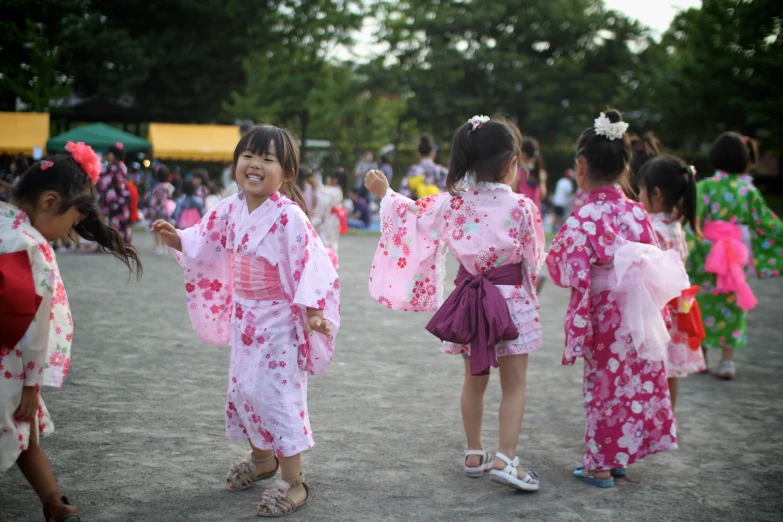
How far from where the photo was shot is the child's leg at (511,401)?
3.68m

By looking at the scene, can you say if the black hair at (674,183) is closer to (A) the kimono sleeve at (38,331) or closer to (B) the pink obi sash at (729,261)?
(B) the pink obi sash at (729,261)

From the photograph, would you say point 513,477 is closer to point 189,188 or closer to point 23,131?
point 189,188

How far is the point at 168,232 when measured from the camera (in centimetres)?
349

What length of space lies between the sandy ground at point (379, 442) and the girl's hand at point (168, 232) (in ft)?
3.31

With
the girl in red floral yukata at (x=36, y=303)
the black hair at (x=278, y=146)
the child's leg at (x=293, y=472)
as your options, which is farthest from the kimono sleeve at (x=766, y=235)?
the girl in red floral yukata at (x=36, y=303)

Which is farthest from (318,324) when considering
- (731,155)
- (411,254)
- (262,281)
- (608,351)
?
(731,155)

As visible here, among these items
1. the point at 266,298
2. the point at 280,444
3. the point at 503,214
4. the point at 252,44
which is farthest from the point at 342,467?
the point at 252,44

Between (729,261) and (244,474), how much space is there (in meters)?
4.02

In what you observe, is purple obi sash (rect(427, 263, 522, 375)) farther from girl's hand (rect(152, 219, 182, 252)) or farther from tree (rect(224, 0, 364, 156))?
tree (rect(224, 0, 364, 156))

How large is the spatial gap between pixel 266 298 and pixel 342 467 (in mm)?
938

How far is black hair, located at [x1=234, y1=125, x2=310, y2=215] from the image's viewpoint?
3.45 metres

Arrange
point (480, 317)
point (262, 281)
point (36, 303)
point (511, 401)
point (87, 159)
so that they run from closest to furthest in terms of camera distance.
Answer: point (36, 303) → point (87, 159) → point (262, 281) → point (480, 317) → point (511, 401)

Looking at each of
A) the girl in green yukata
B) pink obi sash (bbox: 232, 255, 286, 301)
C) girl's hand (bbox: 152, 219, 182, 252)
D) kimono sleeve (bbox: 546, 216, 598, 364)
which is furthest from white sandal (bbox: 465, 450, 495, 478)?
the girl in green yukata

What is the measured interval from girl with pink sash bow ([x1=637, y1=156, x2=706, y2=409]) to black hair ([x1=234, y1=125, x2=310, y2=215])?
2.28 meters
